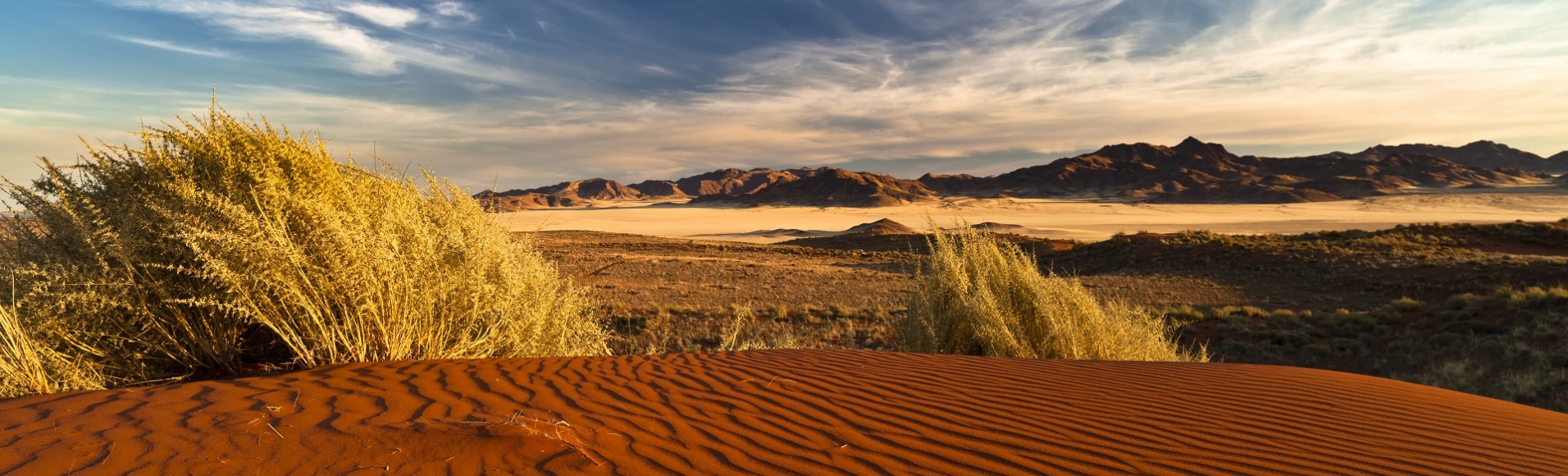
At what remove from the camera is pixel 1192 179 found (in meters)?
115

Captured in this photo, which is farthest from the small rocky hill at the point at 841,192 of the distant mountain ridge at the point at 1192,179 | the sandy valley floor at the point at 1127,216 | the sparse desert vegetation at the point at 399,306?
the sparse desert vegetation at the point at 399,306

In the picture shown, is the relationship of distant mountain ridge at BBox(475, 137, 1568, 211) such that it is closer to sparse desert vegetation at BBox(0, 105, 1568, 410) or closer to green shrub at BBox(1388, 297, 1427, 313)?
green shrub at BBox(1388, 297, 1427, 313)

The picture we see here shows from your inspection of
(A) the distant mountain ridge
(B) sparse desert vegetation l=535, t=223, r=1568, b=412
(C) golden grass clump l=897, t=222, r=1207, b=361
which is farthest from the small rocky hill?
(C) golden grass clump l=897, t=222, r=1207, b=361

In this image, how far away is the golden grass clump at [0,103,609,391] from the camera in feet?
14.0

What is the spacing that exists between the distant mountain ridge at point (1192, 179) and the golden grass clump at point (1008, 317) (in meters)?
103

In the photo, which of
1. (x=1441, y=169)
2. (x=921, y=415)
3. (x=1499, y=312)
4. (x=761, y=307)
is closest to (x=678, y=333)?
(x=761, y=307)

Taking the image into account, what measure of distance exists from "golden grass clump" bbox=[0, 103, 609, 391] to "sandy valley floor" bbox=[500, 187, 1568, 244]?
1910 inches

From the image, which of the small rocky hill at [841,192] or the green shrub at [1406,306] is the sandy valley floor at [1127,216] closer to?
the small rocky hill at [841,192]

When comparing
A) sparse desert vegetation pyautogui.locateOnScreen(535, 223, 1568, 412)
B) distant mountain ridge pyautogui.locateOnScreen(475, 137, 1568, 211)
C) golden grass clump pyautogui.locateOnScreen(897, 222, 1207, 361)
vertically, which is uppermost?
distant mountain ridge pyautogui.locateOnScreen(475, 137, 1568, 211)

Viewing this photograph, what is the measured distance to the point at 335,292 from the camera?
14.9 ft

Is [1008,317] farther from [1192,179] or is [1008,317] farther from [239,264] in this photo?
[1192,179]

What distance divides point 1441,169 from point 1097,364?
477 feet

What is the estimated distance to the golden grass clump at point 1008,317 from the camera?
7.13m

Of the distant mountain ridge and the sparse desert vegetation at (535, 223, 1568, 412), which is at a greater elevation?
the distant mountain ridge
